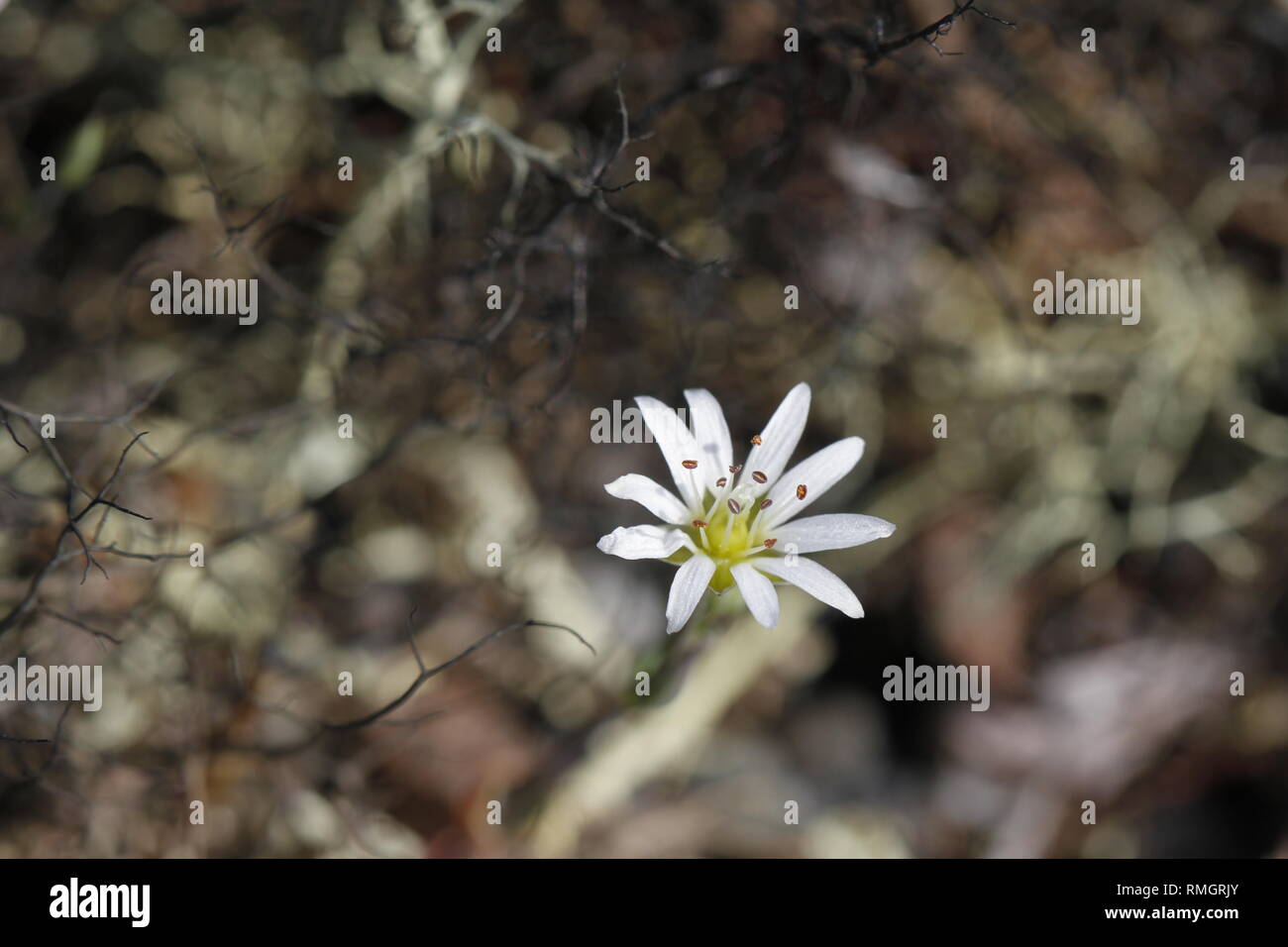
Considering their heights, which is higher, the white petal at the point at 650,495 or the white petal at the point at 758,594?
the white petal at the point at 650,495

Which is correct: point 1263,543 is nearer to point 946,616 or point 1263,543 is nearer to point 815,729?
point 946,616
